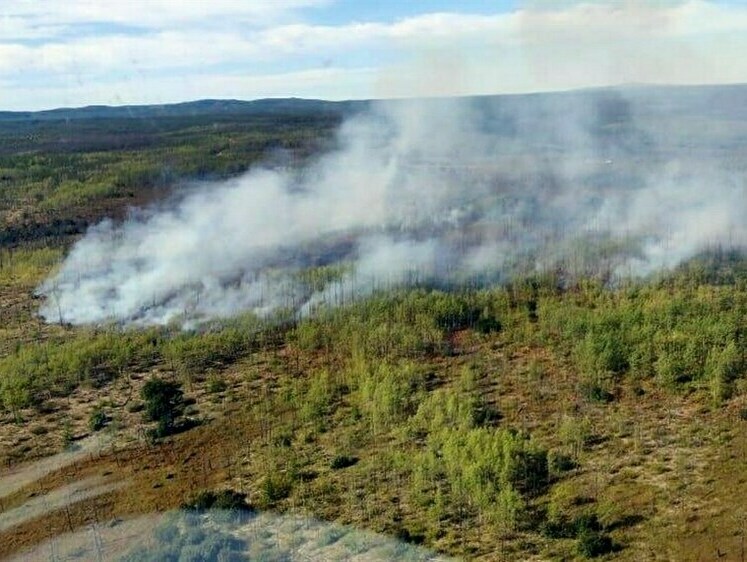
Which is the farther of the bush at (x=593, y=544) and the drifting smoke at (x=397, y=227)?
the drifting smoke at (x=397, y=227)

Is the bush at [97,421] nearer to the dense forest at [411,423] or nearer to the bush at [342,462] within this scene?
the dense forest at [411,423]

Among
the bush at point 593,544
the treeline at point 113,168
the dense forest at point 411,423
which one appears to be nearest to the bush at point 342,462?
the dense forest at point 411,423

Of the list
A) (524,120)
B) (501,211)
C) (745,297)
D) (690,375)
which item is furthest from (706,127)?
(690,375)

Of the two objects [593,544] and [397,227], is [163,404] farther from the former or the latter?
[397,227]

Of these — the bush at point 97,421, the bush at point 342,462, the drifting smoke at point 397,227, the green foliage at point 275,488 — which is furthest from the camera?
the drifting smoke at point 397,227

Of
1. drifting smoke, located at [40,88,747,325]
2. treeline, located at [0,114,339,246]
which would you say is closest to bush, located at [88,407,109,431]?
drifting smoke, located at [40,88,747,325]

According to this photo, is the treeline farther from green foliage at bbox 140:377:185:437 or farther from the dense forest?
green foliage at bbox 140:377:185:437
